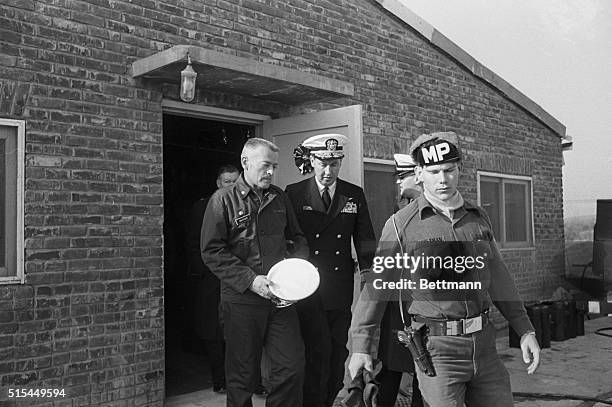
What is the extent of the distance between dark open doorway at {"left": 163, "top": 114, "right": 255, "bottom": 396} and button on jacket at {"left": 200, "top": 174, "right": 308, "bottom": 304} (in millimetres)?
3021

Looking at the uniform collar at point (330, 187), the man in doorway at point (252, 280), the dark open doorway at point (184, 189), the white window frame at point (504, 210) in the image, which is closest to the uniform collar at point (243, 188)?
the man in doorway at point (252, 280)

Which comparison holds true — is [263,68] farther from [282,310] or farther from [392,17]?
[392,17]

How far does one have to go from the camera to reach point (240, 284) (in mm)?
3857

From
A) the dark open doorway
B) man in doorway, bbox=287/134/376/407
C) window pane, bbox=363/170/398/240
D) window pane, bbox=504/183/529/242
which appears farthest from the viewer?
window pane, bbox=504/183/529/242

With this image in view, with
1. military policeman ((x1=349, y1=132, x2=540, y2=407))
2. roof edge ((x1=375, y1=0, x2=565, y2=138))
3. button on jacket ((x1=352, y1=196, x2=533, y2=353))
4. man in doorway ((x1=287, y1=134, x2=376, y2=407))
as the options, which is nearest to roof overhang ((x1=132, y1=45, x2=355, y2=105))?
man in doorway ((x1=287, y1=134, x2=376, y2=407))

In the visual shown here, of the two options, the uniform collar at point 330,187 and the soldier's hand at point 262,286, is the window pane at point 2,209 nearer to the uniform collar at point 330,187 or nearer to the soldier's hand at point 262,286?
the soldier's hand at point 262,286

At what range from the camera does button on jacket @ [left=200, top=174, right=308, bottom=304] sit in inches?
155

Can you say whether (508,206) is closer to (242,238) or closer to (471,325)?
(242,238)

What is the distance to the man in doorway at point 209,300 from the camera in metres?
5.70

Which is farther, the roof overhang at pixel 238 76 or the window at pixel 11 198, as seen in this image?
the roof overhang at pixel 238 76

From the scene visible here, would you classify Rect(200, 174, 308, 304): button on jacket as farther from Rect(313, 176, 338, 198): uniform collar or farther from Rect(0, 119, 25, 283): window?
Rect(0, 119, 25, 283): window

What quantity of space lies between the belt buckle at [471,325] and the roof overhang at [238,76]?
104 inches

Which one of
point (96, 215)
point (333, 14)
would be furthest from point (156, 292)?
point (333, 14)

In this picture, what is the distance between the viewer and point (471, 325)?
2.95 metres
